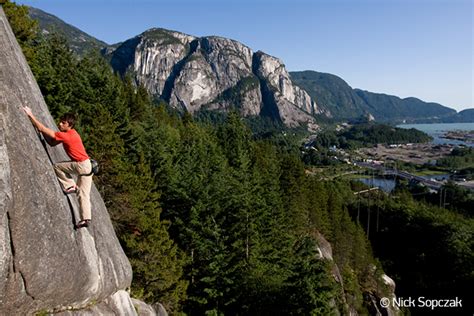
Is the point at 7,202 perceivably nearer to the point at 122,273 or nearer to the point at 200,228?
the point at 122,273

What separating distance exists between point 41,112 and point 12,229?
448cm

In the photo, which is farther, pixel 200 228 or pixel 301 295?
pixel 200 228

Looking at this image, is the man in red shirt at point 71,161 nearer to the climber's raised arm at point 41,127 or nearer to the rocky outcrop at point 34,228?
the climber's raised arm at point 41,127

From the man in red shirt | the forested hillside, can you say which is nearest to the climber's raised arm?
the man in red shirt

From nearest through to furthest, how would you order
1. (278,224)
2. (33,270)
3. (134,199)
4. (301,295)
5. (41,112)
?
(33,270), (41,112), (134,199), (301,295), (278,224)

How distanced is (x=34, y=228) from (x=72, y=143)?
7.53 feet

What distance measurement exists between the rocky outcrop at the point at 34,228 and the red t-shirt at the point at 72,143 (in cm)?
70

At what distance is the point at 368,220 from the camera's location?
82938mm

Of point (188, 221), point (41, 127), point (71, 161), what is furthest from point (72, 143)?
point (188, 221)

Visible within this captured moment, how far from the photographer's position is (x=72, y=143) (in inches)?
366

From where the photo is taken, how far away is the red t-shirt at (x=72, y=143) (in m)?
9.14

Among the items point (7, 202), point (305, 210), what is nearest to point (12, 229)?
point (7, 202)

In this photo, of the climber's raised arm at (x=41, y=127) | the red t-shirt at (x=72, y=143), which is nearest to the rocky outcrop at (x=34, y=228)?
the climber's raised arm at (x=41, y=127)

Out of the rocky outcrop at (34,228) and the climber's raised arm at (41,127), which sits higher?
the climber's raised arm at (41,127)
